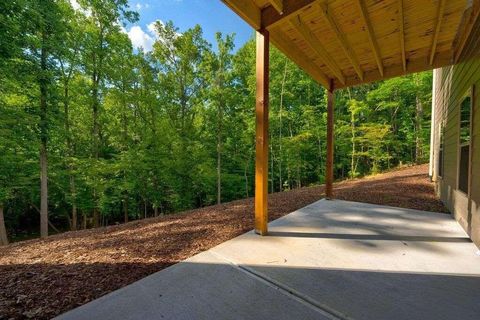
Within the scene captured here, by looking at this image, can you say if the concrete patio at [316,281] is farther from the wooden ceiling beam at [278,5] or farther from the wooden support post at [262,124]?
the wooden ceiling beam at [278,5]

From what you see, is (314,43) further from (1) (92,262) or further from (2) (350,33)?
(1) (92,262)

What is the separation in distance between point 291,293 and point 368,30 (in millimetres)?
3342

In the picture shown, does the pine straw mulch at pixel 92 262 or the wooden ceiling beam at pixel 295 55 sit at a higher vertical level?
the wooden ceiling beam at pixel 295 55

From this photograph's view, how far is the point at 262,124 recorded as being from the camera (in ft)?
10.2

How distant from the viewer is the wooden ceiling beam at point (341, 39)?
2.88 m

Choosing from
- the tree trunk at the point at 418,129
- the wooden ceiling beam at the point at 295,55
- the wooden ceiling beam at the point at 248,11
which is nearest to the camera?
the wooden ceiling beam at the point at 248,11

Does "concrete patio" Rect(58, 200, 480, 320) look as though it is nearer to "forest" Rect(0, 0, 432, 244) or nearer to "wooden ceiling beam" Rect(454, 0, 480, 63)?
"wooden ceiling beam" Rect(454, 0, 480, 63)

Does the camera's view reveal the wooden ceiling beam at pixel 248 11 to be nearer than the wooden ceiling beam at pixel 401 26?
Yes

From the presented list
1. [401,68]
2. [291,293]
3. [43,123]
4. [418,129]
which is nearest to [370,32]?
[401,68]

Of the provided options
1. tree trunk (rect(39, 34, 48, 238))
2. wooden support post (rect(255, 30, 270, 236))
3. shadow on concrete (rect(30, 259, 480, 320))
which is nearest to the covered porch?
wooden support post (rect(255, 30, 270, 236))

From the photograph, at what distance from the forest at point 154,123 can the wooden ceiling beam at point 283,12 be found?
8258 millimetres

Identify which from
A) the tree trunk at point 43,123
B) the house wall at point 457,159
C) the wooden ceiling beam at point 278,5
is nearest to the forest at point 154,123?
the tree trunk at point 43,123

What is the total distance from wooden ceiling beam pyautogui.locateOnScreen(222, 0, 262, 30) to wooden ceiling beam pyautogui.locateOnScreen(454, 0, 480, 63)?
2.54 metres

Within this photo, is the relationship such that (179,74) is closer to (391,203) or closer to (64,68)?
(64,68)
